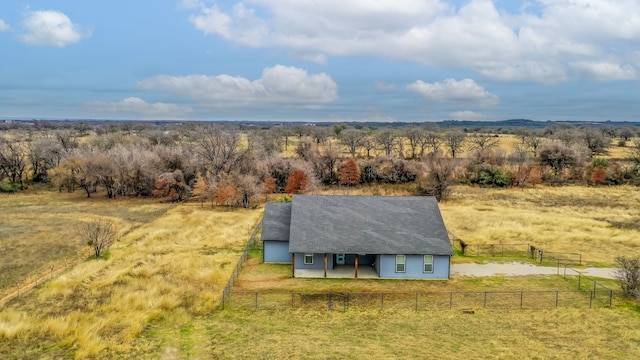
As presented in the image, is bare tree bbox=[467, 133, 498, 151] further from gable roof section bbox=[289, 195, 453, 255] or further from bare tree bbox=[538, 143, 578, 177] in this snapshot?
gable roof section bbox=[289, 195, 453, 255]

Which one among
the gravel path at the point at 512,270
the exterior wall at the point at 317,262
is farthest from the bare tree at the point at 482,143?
the exterior wall at the point at 317,262

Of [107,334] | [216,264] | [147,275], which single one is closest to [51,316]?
[107,334]

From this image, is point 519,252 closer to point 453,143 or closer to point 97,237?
point 97,237

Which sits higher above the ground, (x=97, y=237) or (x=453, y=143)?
(x=453, y=143)

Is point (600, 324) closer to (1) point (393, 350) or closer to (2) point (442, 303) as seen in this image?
(2) point (442, 303)

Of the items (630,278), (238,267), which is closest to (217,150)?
(238,267)

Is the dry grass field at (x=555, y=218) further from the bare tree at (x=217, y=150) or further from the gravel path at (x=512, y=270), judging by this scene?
the bare tree at (x=217, y=150)

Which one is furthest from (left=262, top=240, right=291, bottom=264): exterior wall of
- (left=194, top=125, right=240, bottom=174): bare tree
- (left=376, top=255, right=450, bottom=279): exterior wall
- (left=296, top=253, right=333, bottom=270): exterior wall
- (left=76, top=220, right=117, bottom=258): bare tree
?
(left=194, top=125, right=240, bottom=174): bare tree
